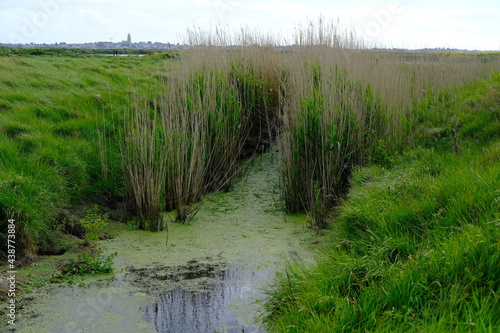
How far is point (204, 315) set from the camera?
308 cm

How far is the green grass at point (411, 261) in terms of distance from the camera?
7.38 ft

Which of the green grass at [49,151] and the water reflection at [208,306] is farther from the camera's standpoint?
the green grass at [49,151]

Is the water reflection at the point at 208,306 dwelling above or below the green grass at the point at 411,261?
below

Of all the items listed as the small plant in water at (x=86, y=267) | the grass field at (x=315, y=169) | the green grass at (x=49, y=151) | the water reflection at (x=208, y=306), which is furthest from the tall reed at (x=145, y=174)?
the water reflection at (x=208, y=306)

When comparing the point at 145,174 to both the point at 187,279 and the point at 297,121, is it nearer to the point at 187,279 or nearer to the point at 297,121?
the point at 187,279

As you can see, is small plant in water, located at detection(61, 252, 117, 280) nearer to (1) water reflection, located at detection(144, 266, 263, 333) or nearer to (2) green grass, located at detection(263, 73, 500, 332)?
(1) water reflection, located at detection(144, 266, 263, 333)

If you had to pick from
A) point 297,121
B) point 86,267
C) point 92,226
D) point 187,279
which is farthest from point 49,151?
point 297,121

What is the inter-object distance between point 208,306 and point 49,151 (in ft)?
8.70

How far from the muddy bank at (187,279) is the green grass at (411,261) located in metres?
0.34

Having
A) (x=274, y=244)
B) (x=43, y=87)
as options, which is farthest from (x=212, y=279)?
(x=43, y=87)

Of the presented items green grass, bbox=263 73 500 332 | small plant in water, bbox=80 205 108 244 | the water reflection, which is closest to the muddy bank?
the water reflection

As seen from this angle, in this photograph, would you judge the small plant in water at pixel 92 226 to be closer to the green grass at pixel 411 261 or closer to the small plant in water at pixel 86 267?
the small plant in water at pixel 86 267

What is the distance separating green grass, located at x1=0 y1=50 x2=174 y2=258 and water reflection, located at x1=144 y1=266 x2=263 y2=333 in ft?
4.19

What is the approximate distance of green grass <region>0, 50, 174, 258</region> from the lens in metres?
3.89
